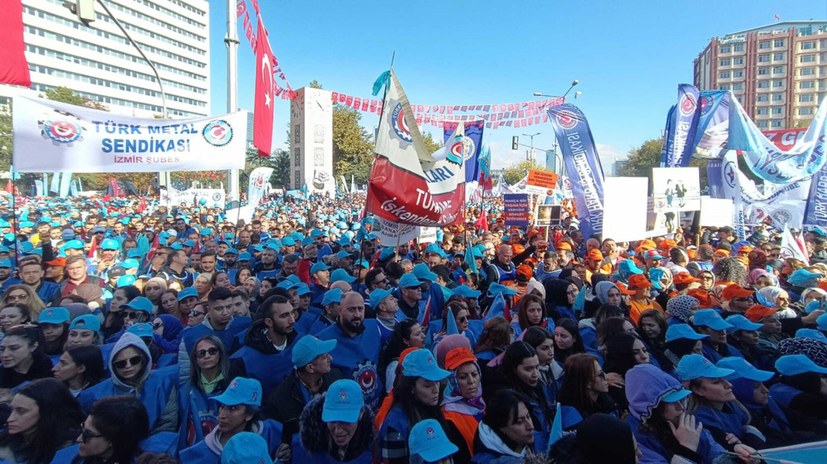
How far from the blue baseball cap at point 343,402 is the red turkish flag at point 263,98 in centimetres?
752

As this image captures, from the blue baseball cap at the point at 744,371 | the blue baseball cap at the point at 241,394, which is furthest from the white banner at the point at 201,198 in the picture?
the blue baseball cap at the point at 744,371

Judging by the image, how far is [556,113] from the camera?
964cm

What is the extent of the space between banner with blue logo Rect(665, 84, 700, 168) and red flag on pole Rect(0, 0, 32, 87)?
12.5m

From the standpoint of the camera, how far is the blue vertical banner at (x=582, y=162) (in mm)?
9516

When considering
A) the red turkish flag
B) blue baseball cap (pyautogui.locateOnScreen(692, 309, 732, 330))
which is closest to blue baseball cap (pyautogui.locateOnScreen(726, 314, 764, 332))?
blue baseball cap (pyautogui.locateOnScreen(692, 309, 732, 330))

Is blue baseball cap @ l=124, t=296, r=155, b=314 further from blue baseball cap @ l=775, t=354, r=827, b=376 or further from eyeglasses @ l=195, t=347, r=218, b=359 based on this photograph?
blue baseball cap @ l=775, t=354, r=827, b=376

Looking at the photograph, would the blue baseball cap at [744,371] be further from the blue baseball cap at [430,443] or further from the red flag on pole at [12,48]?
the red flag on pole at [12,48]

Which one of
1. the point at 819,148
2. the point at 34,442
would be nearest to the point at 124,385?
the point at 34,442

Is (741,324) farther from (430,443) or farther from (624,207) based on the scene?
(624,207)

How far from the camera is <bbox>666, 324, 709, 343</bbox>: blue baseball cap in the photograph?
382cm

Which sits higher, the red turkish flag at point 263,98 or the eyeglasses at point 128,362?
the red turkish flag at point 263,98

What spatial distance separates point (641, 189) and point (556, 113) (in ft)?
6.91

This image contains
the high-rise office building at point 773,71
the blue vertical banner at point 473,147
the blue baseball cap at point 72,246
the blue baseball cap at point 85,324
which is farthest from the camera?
the high-rise office building at point 773,71

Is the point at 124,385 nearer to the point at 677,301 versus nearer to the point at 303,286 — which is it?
the point at 303,286
